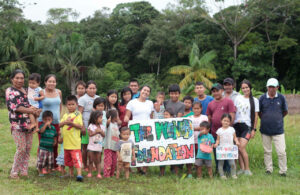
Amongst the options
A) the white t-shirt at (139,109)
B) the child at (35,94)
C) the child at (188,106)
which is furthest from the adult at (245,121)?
the child at (35,94)

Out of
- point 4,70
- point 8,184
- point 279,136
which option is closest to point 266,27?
point 4,70

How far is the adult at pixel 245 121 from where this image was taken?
6.33 metres

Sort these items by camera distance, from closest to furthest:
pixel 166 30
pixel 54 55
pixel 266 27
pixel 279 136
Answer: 1. pixel 279 136
2. pixel 266 27
3. pixel 54 55
4. pixel 166 30

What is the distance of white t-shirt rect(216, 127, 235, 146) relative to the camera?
236 inches

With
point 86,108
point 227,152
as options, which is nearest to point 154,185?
point 227,152

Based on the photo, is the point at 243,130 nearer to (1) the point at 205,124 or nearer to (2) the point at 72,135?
(1) the point at 205,124

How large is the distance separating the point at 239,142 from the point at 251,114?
590 millimetres

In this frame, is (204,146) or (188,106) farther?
(188,106)

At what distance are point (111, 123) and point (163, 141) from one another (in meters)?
1.04

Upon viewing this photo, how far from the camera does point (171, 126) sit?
247 inches

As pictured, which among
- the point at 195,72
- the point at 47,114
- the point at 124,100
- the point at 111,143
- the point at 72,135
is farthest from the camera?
the point at 195,72

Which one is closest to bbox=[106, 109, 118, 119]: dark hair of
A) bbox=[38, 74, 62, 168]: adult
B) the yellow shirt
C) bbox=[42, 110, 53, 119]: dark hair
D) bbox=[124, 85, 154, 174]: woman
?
bbox=[124, 85, 154, 174]: woman

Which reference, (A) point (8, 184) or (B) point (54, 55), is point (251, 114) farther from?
(B) point (54, 55)

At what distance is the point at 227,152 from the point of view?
5.96 meters
